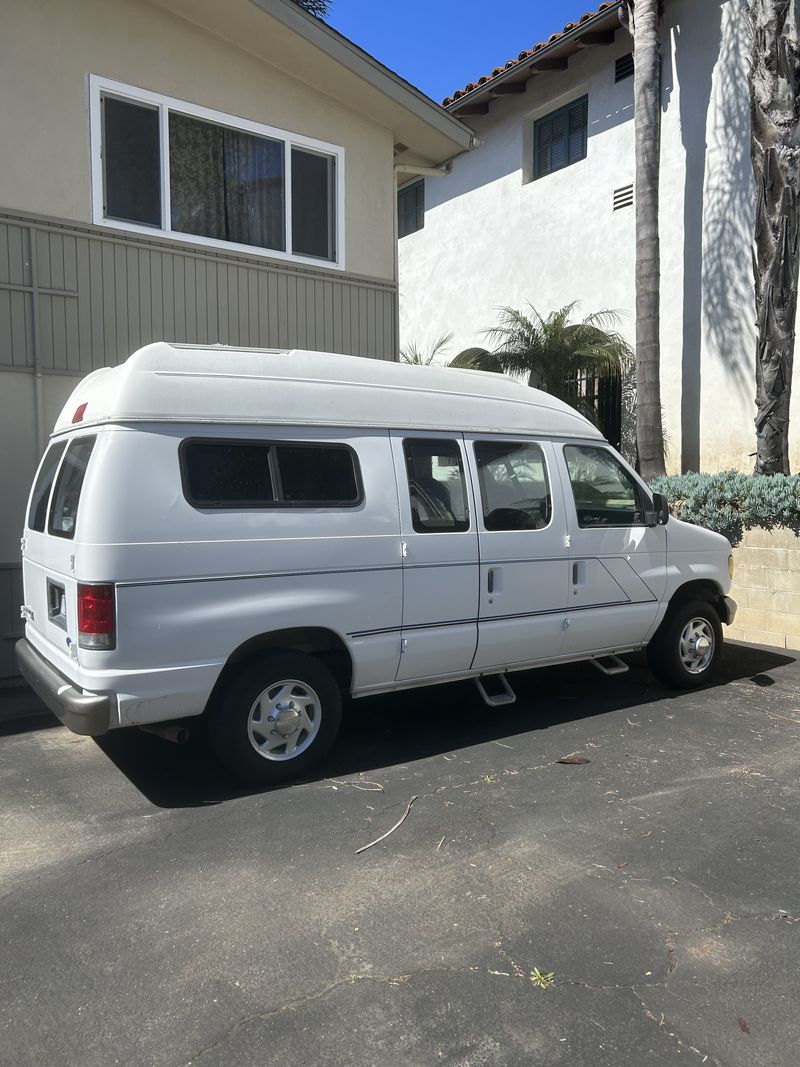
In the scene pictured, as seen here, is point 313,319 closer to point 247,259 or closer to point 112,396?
point 247,259

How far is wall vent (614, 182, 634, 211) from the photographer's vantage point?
43.9 feet

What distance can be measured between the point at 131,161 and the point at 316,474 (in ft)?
15.1

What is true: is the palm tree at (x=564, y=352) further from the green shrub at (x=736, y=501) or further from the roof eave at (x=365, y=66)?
the roof eave at (x=365, y=66)

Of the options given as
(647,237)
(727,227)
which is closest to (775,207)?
(647,237)

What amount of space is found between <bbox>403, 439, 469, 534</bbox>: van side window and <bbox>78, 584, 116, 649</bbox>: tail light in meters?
1.93

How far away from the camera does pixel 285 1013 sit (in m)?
2.86

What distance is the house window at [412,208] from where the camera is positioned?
1816 centimetres

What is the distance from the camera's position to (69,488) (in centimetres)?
487

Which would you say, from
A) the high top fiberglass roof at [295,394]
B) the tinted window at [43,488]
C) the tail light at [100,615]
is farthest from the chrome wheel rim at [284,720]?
the tinted window at [43,488]

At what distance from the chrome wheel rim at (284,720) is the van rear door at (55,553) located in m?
1.04

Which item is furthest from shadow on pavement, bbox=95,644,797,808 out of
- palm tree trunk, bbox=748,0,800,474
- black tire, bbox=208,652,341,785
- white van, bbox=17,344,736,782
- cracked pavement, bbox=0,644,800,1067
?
palm tree trunk, bbox=748,0,800,474

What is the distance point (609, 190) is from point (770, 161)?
4.44m

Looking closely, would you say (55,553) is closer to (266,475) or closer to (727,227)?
(266,475)

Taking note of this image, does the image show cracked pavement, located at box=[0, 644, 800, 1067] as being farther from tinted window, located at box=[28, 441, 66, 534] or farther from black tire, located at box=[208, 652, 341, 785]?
tinted window, located at box=[28, 441, 66, 534]
